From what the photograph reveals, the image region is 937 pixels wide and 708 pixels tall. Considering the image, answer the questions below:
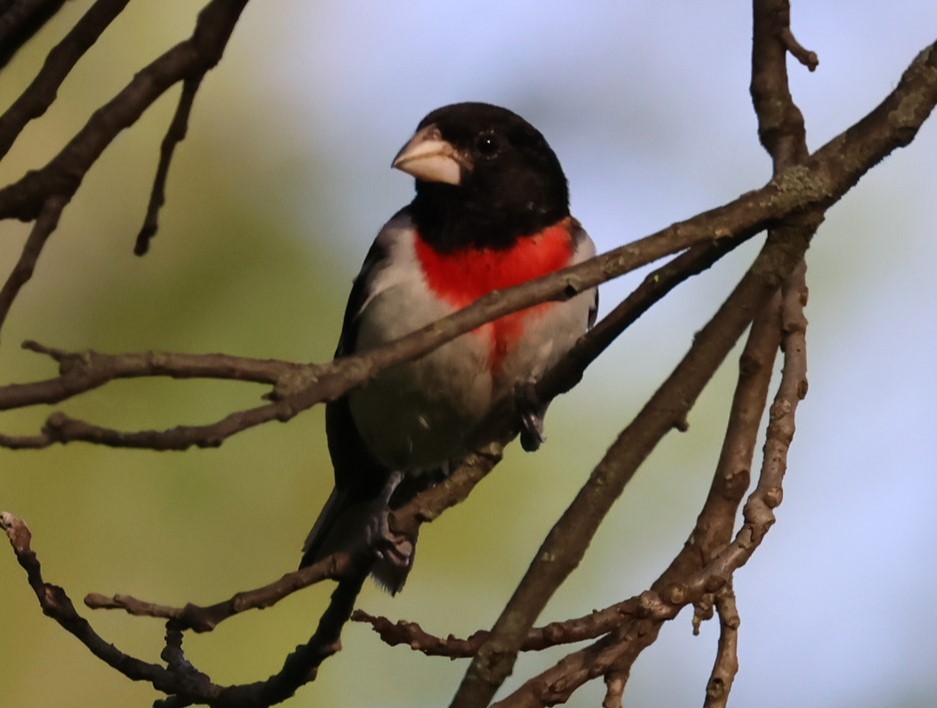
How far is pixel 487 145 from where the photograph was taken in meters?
4.11

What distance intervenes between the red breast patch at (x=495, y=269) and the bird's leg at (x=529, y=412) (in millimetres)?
146

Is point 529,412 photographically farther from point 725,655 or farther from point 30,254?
point 30,254

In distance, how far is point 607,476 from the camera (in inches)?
86.7

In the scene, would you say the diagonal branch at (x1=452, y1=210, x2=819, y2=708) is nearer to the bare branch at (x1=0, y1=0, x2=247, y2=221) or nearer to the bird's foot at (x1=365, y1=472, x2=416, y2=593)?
the bird's foot at (x1=365, y1=472, x2=416, y2=593)

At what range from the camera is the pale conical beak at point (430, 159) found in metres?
3.99

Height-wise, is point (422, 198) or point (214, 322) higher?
point (214, 322)

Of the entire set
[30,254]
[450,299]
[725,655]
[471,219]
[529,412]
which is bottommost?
[725,655]

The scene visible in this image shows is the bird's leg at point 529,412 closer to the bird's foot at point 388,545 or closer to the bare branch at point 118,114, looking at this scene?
the bird's foot at point 388,545

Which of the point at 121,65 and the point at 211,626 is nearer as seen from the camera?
the point at 211,626

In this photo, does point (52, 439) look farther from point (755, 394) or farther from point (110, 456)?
point (110, 456)

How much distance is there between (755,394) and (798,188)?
1.99 ft

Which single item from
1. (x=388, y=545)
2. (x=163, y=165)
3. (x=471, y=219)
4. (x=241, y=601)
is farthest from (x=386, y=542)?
(x=471, y=219)

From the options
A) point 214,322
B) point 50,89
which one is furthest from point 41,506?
point 50,89

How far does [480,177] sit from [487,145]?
106mm
